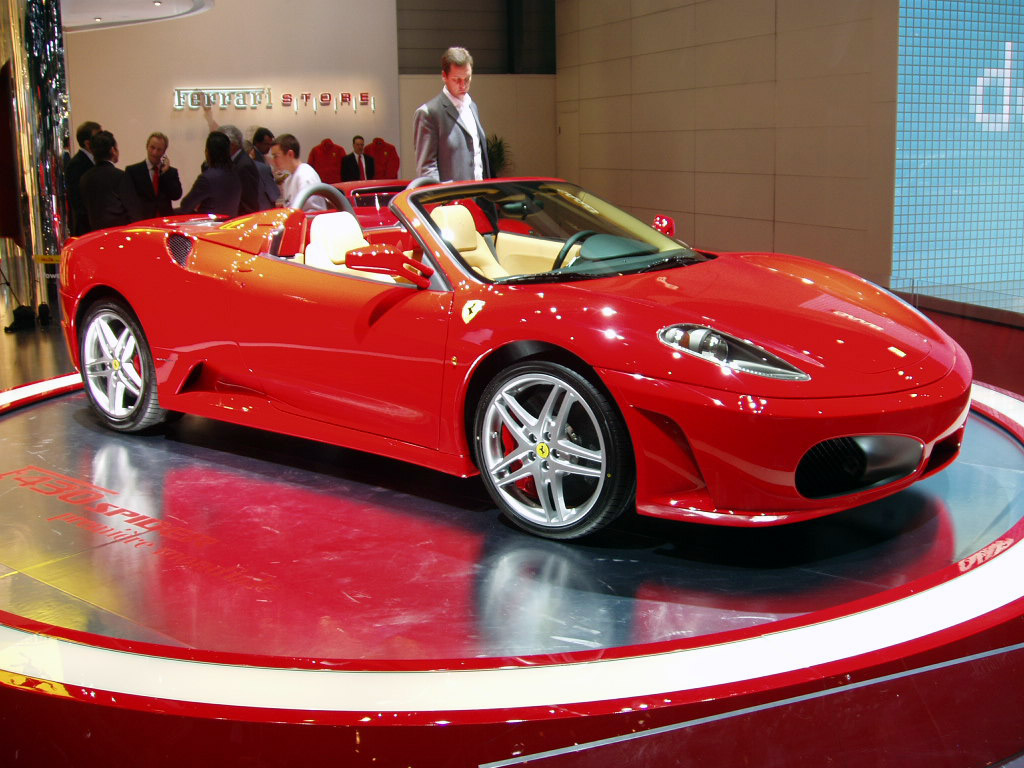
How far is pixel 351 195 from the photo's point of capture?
7.43m

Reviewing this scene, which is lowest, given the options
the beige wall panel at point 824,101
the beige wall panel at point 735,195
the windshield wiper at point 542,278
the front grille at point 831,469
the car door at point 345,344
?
the front grille at point 831,469

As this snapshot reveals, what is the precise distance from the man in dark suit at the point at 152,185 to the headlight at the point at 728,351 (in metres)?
5.84

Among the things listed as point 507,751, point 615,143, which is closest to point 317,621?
point 507,751

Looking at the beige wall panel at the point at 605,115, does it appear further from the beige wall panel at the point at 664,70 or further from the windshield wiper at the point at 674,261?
the windshield wiper at the point at 674,261

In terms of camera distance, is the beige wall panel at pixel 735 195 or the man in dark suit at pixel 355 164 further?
the man in dark suit at pixel 355 164

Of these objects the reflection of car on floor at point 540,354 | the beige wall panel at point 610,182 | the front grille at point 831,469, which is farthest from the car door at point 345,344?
the beige wall panel at point 610,182

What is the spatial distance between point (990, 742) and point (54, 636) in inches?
86.6

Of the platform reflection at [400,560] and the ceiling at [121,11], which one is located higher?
the ceiling at [121,11]

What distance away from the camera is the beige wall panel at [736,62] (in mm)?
9930

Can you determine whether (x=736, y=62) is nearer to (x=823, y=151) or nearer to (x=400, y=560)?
(x=823, y=151)

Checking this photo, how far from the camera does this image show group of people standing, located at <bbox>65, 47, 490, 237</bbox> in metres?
5.82

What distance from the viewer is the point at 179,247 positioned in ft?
14.3

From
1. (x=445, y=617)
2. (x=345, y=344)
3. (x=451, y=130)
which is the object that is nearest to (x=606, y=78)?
(x=451, y=130)

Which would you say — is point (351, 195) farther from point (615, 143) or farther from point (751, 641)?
point (615, 143)
